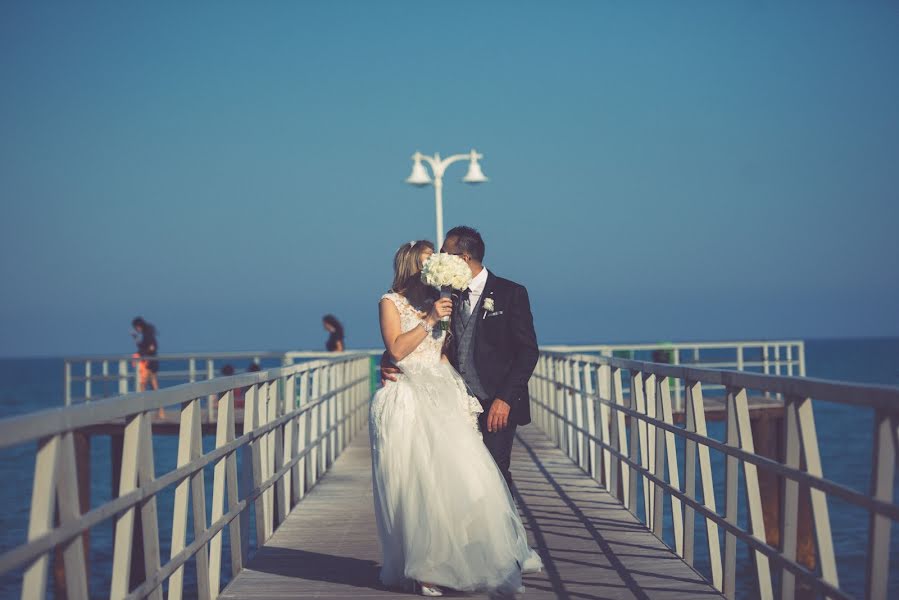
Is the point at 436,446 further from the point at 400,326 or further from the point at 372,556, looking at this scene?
the point at 372,556

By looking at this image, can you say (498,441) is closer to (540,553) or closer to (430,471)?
(430,471)

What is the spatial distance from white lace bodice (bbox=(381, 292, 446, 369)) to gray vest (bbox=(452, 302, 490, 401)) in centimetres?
24

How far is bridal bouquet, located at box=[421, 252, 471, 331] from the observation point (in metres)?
5.77

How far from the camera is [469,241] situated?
627 cm

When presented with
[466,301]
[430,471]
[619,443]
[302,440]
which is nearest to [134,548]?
[302,440]

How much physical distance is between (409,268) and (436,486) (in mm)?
1117

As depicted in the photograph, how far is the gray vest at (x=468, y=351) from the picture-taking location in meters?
6.45

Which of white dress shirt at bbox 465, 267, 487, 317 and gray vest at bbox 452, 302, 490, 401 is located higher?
white dress shirt at bbox 465, 267, 487, 317

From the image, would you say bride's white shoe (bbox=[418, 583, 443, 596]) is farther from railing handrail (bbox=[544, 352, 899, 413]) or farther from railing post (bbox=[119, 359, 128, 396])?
railing post (bbox=[119, 359, 128, 396])

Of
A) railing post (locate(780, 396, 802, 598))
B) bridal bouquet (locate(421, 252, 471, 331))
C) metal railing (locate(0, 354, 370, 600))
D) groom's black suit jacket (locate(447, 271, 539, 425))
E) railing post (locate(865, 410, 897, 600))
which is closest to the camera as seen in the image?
metal railing (locate(0, 354, 370, 600))

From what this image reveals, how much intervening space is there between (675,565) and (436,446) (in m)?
1.72

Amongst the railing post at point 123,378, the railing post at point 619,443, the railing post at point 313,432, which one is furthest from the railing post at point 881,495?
the railing post at point 123,378

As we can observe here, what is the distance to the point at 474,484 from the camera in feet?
19.6

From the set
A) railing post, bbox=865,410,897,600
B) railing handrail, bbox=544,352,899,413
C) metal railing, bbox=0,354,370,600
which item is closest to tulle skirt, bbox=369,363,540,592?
metal railing, bbox=0,354,370,600
